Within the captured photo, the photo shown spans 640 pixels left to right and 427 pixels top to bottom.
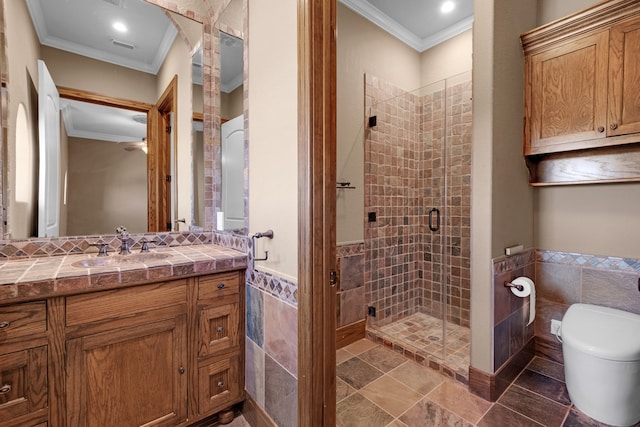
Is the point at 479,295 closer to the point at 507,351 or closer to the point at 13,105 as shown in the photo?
the point at 507,351

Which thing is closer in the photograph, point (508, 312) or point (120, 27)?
point (120, 27)

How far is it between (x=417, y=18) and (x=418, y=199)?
1.80 m

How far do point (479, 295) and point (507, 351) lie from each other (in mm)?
491

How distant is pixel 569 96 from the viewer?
6.22 ft

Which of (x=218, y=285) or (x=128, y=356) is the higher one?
(x=218, y=285)

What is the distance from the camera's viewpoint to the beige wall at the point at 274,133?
1.28 m

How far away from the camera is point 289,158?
1.30 meters

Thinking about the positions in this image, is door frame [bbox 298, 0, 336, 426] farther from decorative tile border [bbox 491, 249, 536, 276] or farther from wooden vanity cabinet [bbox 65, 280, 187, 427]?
decorative tile border [bbox 491, 249, 536, 276]

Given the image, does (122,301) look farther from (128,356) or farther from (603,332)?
(603,332)

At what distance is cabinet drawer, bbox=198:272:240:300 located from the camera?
57.6 inches

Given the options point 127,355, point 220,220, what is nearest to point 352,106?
point 220,220

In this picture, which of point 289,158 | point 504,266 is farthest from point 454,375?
point 289,158

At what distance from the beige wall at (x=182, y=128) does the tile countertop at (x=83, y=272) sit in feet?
1.73

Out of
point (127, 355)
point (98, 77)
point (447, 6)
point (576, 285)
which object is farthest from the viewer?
point (447, 6)
